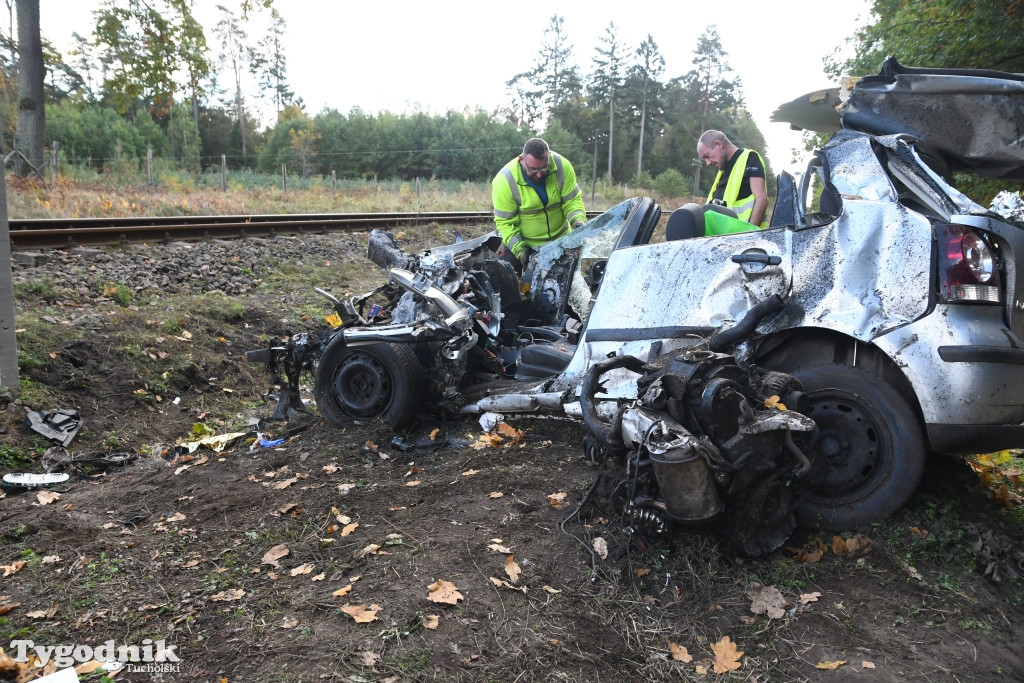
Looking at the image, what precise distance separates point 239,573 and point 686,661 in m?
1.99

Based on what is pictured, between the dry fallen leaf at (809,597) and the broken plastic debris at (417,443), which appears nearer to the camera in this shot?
the dry fallen leaf at (809,597)

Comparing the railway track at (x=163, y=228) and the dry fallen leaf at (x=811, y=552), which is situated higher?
the railway track at (x=163, y=228)

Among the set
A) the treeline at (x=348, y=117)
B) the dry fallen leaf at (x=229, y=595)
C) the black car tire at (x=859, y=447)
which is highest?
the treeline at (x=348, y=117)

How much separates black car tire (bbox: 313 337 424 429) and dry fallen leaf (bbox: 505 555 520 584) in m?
2.02

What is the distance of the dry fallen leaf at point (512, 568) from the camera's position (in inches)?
120

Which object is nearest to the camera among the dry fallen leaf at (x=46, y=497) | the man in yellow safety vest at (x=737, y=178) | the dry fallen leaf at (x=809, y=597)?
the dry fallen leaf at (x=809, y=597)

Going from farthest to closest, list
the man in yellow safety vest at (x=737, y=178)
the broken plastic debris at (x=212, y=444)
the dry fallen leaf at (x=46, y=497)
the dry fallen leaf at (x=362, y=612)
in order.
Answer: the man in yellow safety vest at (x=737, y=178)
the broken plastic debris at (x=212, y=444)
the dry fallen leaf at (x=46, y=497)
the dry fallen leaf at (x=362, y=612)

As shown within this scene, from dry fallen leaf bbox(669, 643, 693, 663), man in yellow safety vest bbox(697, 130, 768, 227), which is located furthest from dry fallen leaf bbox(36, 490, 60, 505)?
man in yellow safety vest bbox(697, 130, 768, 227)

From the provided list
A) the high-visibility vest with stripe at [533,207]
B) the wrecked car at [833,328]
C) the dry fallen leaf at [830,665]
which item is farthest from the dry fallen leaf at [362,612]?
the high-visibility vest with stripe at [533,207]

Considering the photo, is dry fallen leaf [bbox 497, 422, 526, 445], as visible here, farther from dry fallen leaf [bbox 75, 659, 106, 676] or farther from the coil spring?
dry fallen leaf [bbox 75, 659, 106, 676]

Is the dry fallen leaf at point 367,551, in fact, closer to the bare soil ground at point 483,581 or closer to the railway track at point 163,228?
the bare soil ground at point 483,581

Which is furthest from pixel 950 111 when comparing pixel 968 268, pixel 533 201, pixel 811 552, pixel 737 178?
pixel 533 201

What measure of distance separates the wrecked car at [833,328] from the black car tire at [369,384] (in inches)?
33.9

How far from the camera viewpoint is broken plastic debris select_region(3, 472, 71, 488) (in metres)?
4.62
